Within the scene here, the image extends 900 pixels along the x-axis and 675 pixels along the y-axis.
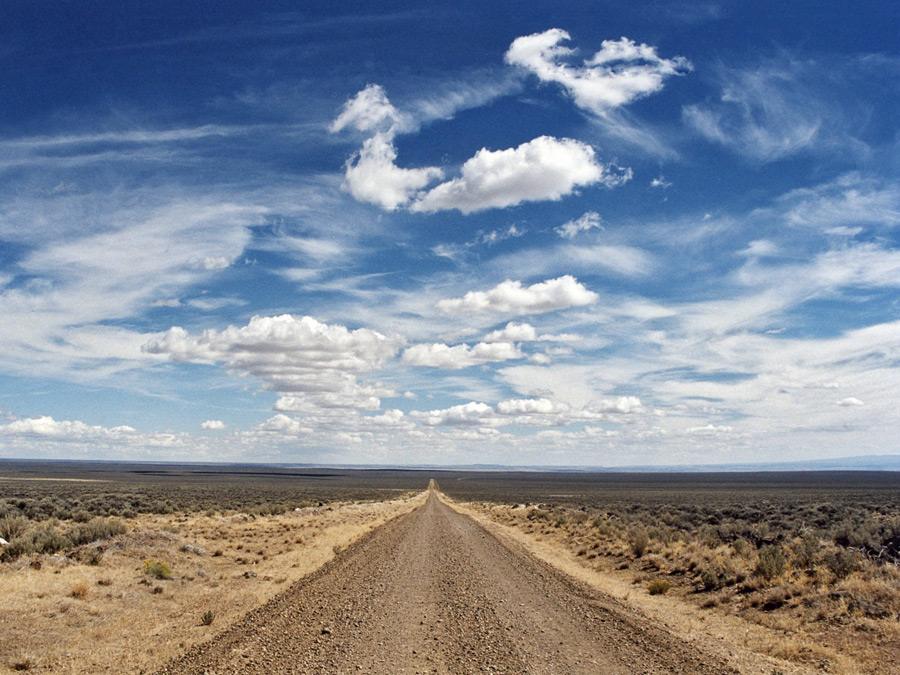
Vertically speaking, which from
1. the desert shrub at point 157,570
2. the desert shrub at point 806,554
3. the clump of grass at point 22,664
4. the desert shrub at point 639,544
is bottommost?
the desert shrub at point 639,544

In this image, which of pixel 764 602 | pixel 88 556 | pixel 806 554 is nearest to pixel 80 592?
pixel 88 556

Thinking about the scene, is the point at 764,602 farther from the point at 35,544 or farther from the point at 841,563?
the point at 35,544

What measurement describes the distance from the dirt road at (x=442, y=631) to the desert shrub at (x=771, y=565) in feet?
13.5

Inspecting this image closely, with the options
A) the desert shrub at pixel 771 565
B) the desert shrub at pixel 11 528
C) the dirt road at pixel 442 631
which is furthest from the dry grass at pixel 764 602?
the desert shrub at pixel 11 528

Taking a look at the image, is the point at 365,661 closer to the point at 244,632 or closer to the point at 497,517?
the point at 244,632

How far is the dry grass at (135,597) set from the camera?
9133 millimetres

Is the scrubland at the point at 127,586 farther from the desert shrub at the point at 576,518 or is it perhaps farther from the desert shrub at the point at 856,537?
the desert shrub at the point at 856,537

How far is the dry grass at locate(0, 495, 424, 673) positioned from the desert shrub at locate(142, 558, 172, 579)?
0.44ft

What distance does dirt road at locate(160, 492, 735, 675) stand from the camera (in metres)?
8.20

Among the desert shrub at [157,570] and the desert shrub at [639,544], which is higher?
the desert shrub at [157,570]

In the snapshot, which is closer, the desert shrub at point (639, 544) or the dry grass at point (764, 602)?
the dry grass at point (764, 602)

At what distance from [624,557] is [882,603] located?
983cm

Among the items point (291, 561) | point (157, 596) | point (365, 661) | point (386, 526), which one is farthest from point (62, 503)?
point (365, 661)

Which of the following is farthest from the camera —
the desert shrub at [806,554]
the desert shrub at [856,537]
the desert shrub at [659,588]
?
the desert shrub at [856,537]
